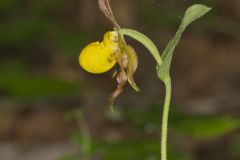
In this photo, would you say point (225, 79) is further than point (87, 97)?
Yes

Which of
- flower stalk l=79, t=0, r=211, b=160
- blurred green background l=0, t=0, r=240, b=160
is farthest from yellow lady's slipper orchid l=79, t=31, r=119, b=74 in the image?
blurred green background l=0, t=0, r=240, b=160

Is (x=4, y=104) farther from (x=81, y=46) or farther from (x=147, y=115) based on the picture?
(x=147, y=115)

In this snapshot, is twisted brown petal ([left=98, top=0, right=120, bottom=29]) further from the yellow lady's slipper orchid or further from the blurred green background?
the blurred green background

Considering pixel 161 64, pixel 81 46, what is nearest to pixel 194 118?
pixel 161 64

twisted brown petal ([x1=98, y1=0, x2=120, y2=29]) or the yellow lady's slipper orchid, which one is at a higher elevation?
twisted brown petal ([x1=98, y1=0, x2=120, y2=29])

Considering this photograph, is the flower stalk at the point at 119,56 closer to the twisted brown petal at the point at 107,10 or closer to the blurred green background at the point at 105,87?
the twisted brown petal at the point at 107,10

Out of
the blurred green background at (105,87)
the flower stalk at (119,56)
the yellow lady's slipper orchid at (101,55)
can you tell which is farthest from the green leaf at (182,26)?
the blurred green background at (105,87)

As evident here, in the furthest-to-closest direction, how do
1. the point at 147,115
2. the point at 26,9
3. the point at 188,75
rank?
the point at 188,75 < the point at 26,9 < the point at 147,115
